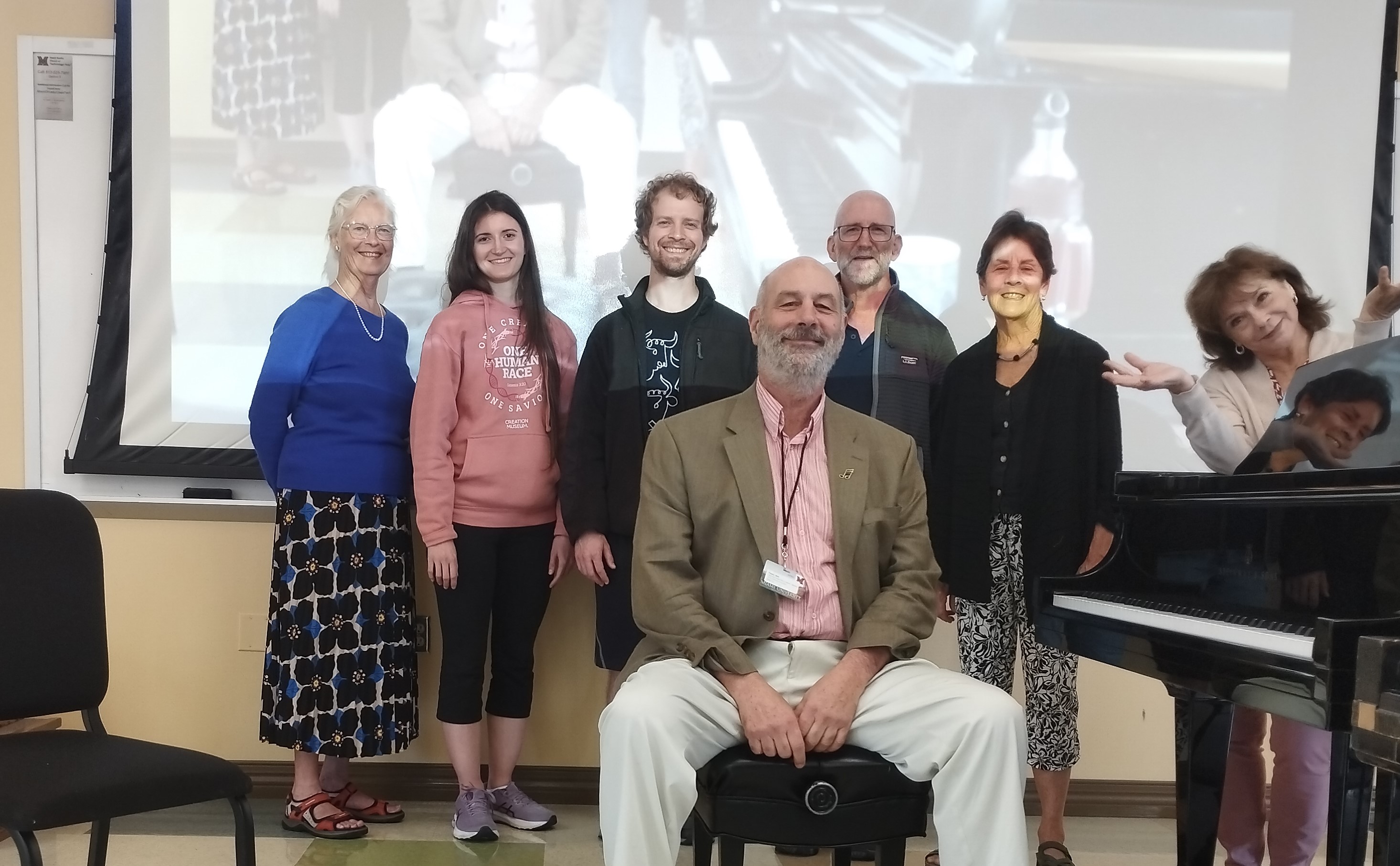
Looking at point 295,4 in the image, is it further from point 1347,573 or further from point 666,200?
point 1347,573

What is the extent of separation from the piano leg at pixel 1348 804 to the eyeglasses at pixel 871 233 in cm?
171

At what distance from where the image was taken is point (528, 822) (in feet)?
9.03

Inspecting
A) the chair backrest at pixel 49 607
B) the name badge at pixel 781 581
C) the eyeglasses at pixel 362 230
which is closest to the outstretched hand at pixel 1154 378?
the name badge at pixel 781 581

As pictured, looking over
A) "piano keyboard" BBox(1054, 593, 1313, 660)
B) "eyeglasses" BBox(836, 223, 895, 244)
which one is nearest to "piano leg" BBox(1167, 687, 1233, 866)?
"piano keyboard" BBox(1054, 593, 1313, 660)

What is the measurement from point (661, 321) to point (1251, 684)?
63.0 inches

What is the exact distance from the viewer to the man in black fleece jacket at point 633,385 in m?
2.57

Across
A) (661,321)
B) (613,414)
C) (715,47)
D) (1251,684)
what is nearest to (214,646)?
(613,414)

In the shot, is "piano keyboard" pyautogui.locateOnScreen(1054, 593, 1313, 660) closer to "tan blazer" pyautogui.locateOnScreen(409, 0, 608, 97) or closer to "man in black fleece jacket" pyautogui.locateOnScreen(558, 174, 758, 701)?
"man in black fleece jacket" pyautogui.locateOnScreen(558, 174, 758, 701)

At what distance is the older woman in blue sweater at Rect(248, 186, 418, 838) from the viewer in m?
2.62

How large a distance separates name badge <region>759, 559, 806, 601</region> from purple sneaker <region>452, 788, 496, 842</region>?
1198 millimetres

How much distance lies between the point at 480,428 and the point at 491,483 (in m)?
0.14

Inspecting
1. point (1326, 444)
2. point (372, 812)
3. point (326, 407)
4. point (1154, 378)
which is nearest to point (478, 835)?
point (372, 812)

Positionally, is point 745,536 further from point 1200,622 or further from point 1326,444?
point 1326,444

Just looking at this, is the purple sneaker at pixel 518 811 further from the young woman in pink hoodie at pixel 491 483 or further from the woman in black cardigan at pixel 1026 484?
the woman in black cardigan at pixel 1026 484
